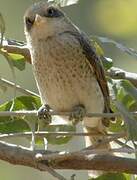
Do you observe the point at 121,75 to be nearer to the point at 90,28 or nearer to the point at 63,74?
the point at 63,74

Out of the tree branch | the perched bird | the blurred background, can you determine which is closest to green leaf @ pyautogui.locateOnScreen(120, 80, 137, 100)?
the tree branch

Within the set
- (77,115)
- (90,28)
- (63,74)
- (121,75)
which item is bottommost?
(90,28)

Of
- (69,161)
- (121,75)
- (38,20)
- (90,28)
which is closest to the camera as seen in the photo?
(69,161)

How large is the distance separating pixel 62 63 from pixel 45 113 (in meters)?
0.21

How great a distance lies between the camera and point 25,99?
264cm

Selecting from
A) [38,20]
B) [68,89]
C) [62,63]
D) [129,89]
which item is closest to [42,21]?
[38,20]

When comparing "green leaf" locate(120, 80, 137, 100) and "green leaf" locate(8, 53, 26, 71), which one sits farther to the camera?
"green leaf" locate(8, 53, 26, 71)

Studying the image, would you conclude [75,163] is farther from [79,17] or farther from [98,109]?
[79,17]

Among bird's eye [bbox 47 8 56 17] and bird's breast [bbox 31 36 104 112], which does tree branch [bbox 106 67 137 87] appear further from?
bird's eye [bbox 47 8 56 17]

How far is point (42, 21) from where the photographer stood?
2.96m

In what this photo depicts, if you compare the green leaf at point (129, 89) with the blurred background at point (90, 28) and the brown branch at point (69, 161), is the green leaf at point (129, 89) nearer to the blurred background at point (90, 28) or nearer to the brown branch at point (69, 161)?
the brown branch at point (69, 161)

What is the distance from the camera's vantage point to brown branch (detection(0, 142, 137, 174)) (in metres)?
2.31

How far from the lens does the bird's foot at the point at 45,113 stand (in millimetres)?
2808

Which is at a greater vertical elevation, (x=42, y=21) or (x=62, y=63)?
(x=42, y=21)
